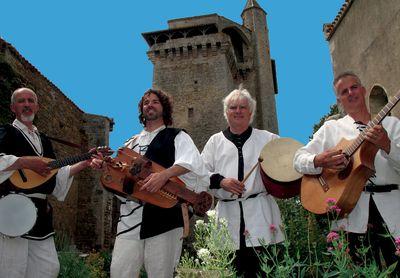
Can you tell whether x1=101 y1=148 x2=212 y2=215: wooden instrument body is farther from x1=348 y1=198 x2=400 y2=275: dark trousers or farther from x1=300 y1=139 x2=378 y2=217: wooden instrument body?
x1=348 y1=198 x2=400 y2=275: dark trousers

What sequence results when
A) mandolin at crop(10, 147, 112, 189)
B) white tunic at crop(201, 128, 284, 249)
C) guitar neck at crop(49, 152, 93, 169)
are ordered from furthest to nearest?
guitar neck at crop(49, 152, 93, 169), mandolin at crop(10, 147, 112, 189), white tunic at crop(201, 128, 284, 249)

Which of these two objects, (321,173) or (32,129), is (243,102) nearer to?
(321,173)

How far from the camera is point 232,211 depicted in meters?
2.96

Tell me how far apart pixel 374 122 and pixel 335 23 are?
335 inches

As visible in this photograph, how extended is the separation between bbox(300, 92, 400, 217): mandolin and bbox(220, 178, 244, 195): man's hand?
469 millimetres

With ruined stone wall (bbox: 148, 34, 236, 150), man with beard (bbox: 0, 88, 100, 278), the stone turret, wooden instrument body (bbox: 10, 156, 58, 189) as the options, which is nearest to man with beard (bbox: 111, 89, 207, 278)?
man with beard (bbox: 0, 88, 100, 278)

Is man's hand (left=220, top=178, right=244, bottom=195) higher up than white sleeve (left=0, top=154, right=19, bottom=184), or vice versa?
white sleeve (left=0, top=154, right=19, bottom=184)

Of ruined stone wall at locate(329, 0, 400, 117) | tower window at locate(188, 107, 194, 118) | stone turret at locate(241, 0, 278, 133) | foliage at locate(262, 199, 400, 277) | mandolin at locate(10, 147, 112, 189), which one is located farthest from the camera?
stone turret at locate(241, 0, 278, 133)

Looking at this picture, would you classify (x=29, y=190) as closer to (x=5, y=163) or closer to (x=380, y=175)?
(x=5, y=163)

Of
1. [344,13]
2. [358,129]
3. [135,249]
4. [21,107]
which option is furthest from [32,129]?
[344,13]

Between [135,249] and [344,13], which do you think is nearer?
[135,249]

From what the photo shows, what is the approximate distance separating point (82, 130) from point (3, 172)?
34.7 feet

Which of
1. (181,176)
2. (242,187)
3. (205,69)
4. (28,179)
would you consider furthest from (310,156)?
(205,69)

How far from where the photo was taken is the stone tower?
24188mm
